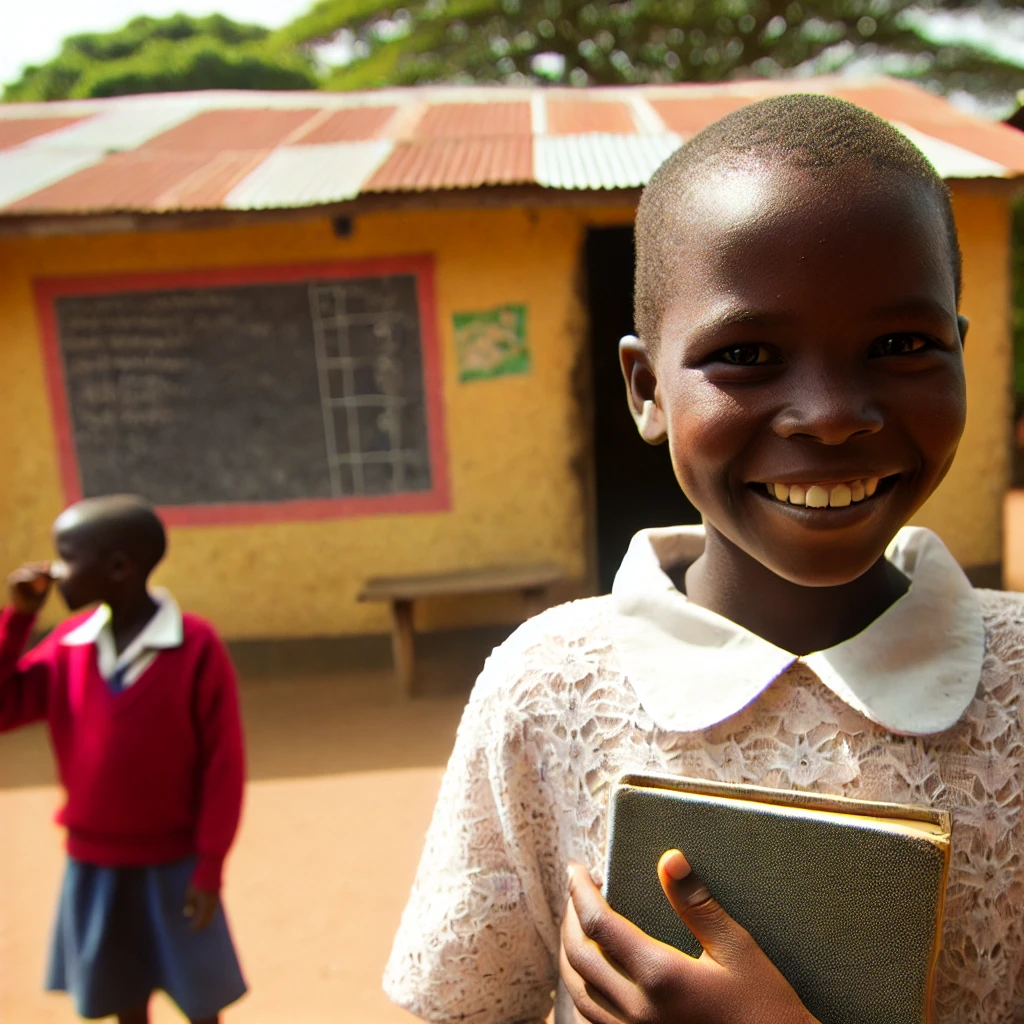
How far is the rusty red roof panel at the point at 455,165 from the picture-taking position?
13.9 feet

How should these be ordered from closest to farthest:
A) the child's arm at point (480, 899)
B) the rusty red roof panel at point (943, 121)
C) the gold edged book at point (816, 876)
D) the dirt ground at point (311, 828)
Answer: the gold edged book at point (816, 876), the child's arm at point (480, 899), the dirt ground at point (311, 828), the rusty red roof panel at point (943, 121)

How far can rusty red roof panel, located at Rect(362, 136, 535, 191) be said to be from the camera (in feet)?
13.9

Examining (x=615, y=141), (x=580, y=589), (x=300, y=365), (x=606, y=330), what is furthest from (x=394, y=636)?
(x=615, y=141)

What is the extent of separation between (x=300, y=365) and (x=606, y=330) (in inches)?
72.6

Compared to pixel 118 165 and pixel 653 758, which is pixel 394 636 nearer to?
pixel 118 165

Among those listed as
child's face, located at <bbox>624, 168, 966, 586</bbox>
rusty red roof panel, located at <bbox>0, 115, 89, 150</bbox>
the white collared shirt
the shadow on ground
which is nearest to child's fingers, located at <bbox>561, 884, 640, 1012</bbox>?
child's face, located at <bbox>624, 168, 966, 586</bbox>

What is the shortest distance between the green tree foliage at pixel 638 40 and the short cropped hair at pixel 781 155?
1245cm

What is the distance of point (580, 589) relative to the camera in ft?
17.5

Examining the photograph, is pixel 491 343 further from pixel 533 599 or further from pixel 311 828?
pixel 311 828

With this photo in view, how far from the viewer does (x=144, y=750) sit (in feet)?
6.47

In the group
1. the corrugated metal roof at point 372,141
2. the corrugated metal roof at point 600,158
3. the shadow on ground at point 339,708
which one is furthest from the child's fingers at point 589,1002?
the corrugated metal roof at point 372,141

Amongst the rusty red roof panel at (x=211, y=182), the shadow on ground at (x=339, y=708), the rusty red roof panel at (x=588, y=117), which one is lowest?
the shadow on ground at (x=339, y=708)

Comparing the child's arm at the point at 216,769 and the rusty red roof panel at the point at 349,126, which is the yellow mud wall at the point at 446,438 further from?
the child's arm at the point at 216,769

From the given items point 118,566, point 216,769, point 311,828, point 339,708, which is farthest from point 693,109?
point 216,769
